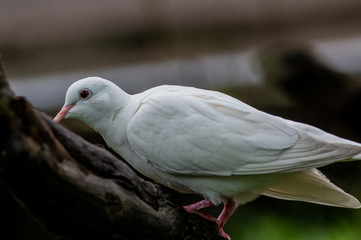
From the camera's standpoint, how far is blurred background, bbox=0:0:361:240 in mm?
7090

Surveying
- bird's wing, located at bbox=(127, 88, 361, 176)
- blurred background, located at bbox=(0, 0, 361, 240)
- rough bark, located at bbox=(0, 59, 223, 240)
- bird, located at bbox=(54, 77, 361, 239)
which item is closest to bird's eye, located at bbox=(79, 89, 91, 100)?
bird, located at bbox=(54, 77, 361, 239)

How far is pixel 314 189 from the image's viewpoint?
375cm

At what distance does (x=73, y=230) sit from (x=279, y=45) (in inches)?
156

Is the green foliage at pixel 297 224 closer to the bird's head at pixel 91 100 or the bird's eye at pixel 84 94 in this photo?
the bird's head at pixel 91 100

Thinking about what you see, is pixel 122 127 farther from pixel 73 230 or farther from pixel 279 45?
pixel 279 45

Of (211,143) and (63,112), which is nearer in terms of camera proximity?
(211,143)

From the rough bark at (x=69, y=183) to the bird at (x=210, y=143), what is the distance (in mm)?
429

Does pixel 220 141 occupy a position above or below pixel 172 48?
above

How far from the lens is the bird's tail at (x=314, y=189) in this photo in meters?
3.70

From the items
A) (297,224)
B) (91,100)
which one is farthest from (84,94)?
(297,224)

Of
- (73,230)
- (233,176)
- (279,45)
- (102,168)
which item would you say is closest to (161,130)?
(233,176)

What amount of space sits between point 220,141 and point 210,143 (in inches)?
2.4

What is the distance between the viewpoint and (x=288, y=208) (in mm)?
7000

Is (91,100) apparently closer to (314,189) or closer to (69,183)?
(69,183)
